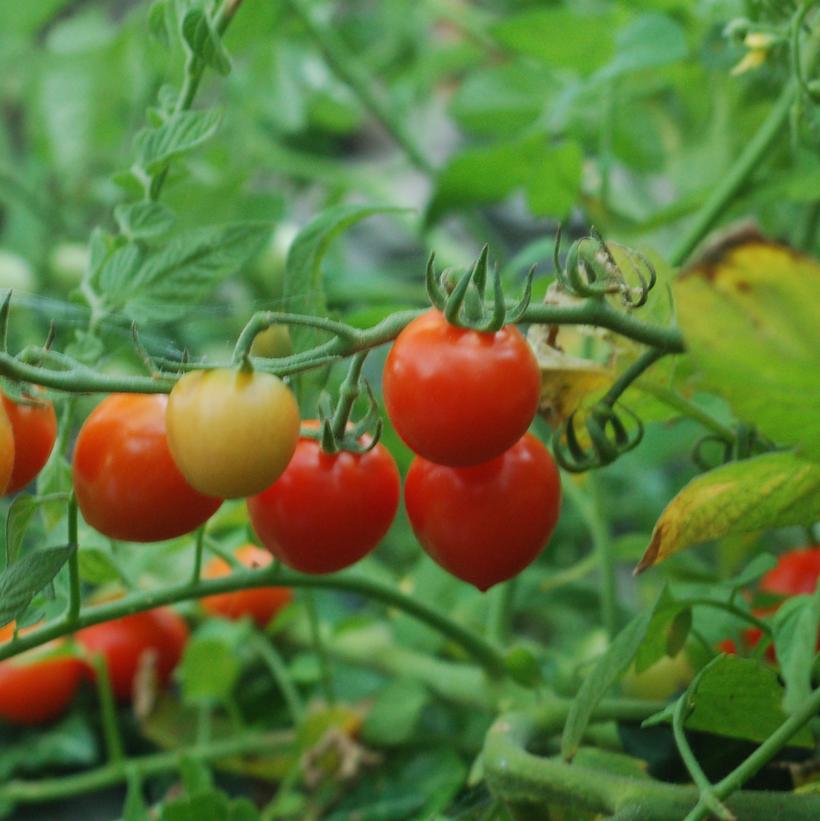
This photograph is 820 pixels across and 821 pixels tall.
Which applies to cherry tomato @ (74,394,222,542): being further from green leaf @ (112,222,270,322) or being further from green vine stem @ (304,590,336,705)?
green vine stem @ (304,590,336,705)

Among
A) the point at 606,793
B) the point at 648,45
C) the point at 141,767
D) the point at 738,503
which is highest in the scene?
the point at 648,45

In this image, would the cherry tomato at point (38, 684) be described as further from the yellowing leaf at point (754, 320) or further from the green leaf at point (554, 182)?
the yellowing leaf at point (754, 320)

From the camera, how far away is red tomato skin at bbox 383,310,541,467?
0.37 meters

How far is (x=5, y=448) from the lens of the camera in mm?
372

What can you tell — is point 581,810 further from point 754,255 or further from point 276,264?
point 276,264

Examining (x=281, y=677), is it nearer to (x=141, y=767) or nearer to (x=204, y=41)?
(x=141, y=767)

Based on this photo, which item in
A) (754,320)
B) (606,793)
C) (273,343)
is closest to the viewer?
(754,320)

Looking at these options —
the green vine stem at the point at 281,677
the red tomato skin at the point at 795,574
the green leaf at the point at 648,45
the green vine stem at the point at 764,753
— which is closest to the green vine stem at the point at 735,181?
the green leaf at the point at 648,45

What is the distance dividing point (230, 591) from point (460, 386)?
0.18 metres

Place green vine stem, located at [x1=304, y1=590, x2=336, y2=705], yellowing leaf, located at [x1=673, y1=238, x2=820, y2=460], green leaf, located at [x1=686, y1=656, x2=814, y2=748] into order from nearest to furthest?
1. yellowing leaf, located at [x1=673, y1=238, x2=820, y2=460]
2. green leaf, located at [x1=686, y1=656, x2=814, y2=748]
3. green vine stem, located at [x1=304, y1=590, x2=336, y2=705]

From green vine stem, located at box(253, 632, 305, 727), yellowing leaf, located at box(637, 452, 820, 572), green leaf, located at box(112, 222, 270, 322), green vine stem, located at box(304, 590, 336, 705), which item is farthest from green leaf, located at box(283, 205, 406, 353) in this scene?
green vine stem, located at box(253, 632, 305, 727)

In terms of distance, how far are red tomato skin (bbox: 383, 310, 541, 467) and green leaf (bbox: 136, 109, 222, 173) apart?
155 mm

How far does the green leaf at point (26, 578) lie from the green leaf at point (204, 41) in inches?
8.5

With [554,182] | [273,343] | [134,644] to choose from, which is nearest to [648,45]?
[554,182]
